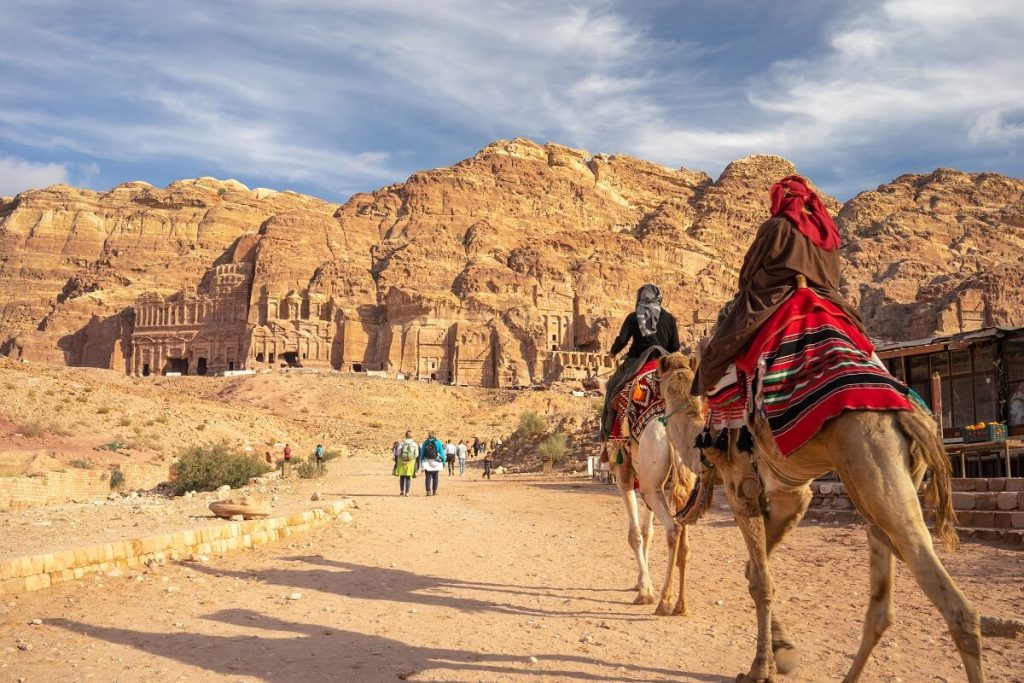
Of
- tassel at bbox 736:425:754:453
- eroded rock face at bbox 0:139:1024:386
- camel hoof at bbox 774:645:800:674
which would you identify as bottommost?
camel hoof at bbox 774:645:800:674

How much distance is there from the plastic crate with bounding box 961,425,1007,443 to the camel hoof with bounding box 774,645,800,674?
11748 millimetres

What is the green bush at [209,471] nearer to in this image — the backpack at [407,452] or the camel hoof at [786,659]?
the backpack at [407,452]

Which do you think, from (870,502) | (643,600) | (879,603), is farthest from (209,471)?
(870,502)

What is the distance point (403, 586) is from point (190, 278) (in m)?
114

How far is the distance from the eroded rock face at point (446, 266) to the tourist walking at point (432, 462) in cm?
6063

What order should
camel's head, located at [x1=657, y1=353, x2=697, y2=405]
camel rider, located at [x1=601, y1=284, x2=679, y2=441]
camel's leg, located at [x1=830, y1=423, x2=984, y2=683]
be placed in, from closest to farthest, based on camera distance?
1. camel's leg, located at [x1=830, y1=423, x2=984, y2=683]
2. camel's head, located at [x1=657, y1=353, x2=697, y2=405]
3. camel rider, located at [x1=601, y1=284, x2=679, y2=441]

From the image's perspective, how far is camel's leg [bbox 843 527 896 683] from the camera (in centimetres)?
453

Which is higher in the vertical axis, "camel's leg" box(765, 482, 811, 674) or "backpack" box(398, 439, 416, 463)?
"backpack" box(398, 439, 416, 463)

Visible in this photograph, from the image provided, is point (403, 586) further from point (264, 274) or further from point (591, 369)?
point (264, 274)

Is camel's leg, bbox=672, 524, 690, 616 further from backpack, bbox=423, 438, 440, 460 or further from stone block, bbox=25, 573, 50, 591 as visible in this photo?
backpack, bbox=423, 438, 440, 460

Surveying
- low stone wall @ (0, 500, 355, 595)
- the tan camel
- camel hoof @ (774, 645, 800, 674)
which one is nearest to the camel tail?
the tan camel

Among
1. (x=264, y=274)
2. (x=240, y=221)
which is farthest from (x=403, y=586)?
(x=240, y=221)

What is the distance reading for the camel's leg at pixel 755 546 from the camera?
16.0ft

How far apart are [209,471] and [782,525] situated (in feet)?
61.3
